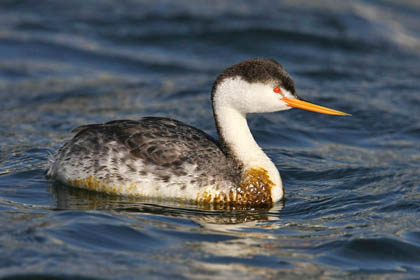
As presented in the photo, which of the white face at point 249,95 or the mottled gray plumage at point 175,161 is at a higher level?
the white face at point 249,95

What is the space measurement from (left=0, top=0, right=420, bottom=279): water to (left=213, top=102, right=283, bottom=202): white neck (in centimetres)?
33

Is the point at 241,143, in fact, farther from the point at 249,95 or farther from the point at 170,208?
the point at 170,208

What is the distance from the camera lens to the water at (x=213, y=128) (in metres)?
6.82

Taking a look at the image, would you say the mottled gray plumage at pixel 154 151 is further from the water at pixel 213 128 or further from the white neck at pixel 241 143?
the water at pixel 213 128

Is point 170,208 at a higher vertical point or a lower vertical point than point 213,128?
lower

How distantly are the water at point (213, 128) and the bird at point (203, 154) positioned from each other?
19cm

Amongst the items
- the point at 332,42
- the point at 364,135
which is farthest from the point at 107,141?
the point at 332,42

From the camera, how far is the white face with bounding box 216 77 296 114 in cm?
802

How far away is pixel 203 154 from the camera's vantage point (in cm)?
825

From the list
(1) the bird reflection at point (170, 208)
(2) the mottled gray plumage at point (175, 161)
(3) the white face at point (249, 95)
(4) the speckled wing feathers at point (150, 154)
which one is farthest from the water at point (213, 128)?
(3) the white face at point (249, 95)

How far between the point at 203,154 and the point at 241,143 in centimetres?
46

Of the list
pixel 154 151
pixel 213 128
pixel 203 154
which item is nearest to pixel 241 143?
pixel 203 154

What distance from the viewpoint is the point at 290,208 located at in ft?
27.2

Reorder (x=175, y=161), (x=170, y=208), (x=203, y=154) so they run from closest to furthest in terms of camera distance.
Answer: (x=170, y=208), (x=175, y=161), (x=203, y=154)
